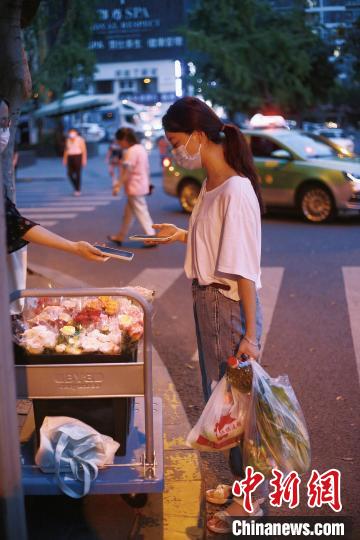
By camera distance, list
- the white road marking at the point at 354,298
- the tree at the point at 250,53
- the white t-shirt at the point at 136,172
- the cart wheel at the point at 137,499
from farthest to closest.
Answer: the tree at the point at 250,53
the white t-shirt at the point at 136,172
the white road marking at the point at 354,298
the cart wheel at the point at 137,499

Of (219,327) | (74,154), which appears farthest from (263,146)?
(219,327)

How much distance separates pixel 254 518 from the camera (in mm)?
3799

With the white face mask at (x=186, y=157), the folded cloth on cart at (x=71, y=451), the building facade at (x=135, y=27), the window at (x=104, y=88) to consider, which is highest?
the building facade at (x=135, y=27)

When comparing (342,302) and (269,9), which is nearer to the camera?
(342,302)

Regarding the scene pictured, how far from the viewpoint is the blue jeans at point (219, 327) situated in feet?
12.2

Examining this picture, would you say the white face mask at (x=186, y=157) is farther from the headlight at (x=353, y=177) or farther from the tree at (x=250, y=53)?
the tree at (x=250, y=53)

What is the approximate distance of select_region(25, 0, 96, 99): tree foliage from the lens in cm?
1402

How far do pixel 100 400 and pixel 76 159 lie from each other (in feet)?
57.7

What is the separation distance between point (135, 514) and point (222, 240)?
4.87 ft

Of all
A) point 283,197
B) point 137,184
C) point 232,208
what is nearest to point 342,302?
point 137,184

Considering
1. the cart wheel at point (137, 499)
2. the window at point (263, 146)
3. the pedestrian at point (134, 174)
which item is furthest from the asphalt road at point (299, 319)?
the window at point (263, 146)

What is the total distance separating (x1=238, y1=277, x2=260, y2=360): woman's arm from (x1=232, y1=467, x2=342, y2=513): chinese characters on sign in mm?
533

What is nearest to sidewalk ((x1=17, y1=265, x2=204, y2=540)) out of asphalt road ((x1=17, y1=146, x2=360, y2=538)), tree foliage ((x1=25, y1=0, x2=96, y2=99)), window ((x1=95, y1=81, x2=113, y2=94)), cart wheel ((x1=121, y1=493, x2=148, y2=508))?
cart wheel ((x1=121, y1=493, x2=148, y2=508))

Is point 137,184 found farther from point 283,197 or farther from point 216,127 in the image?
point 216,127
